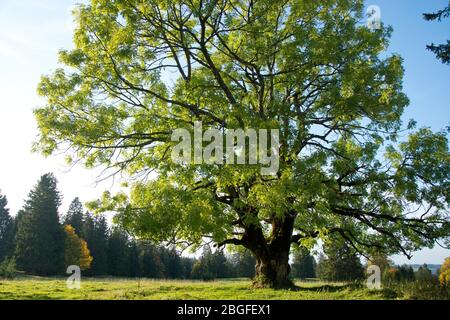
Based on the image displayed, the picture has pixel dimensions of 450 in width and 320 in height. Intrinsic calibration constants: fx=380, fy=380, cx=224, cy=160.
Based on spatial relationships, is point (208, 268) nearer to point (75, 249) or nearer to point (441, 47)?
point (75, 249)

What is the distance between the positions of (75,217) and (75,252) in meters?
14.5

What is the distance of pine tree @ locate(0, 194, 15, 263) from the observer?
65.4 meters

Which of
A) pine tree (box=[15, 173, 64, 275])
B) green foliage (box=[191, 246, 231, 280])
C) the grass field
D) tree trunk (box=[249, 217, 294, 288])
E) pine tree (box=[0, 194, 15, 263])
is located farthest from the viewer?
green foliage (box=[191, 246, 231, 280])

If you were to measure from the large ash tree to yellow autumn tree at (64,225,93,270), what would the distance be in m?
46.3

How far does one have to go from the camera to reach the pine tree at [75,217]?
71188 millimetres

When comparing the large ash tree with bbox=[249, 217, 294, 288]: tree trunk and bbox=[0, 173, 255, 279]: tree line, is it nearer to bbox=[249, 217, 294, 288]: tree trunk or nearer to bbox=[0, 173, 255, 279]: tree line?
bbox=[249, 217, 294, 288]: tree trunk

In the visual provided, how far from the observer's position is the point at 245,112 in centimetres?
1414

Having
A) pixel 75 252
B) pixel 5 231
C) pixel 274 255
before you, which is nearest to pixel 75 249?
pixel 75 252

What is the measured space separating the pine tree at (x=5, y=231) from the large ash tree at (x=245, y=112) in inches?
2186

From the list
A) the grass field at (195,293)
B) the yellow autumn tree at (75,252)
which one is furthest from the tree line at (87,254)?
the grass field at (195,293)

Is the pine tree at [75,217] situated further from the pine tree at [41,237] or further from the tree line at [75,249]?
the pine tree at [41,237]

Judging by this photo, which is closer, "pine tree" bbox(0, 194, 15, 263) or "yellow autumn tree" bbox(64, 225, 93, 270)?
"yellow autumn tree" bbox(64, 225, 93, 270)

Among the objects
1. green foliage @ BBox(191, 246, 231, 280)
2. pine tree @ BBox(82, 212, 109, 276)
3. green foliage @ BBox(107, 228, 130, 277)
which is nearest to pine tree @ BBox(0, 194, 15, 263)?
pine tree @ BBox(82, 212, 109, 276)
